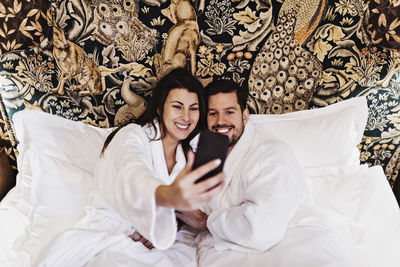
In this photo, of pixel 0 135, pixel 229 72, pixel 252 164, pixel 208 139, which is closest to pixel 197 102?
pixel 229 72

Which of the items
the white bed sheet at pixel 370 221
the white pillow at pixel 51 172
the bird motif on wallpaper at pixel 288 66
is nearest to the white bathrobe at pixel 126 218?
the white pillow at pixel 51 172

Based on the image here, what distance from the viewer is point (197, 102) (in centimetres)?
137

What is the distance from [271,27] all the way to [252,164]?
2.13ft

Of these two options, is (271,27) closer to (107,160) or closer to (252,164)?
(252,164)

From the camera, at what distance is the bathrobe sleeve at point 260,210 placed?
1.15m

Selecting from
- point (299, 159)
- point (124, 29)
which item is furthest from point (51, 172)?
point (299, 159)

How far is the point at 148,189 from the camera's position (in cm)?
93

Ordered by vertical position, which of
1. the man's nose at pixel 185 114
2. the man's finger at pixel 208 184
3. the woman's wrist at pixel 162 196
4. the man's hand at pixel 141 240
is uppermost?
the man's nose at pixel 185 114

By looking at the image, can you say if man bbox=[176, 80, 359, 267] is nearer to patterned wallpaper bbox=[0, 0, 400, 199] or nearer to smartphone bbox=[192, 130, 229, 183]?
patterned wallpaper bbox=[0, 0, 400, 199]

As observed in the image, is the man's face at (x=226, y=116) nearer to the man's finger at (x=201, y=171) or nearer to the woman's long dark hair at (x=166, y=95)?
the woman's long dark hair at (x=166, y=95)

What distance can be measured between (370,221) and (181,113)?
37.6 inches

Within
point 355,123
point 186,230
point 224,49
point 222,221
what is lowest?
point 186,230

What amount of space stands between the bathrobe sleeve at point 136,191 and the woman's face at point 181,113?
18 centimetres

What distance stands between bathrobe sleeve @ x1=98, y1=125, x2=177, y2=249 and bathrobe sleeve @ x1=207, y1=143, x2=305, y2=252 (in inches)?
13.7
